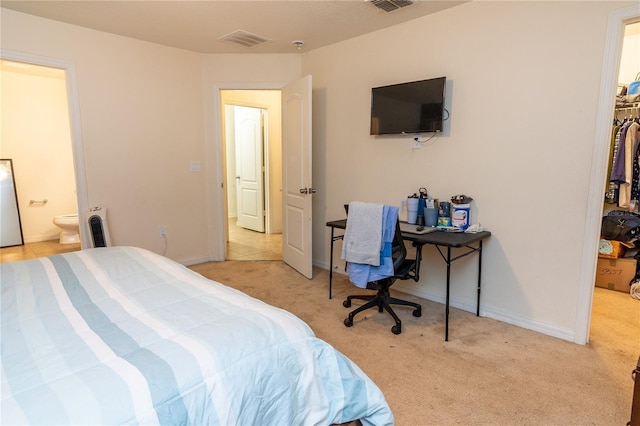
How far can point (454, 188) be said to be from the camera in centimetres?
294

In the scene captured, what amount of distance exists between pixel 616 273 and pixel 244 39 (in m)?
4.16

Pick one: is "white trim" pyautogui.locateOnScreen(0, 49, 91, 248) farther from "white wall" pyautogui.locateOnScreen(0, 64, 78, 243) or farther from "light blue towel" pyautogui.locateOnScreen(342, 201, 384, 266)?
"light blue towel" pyautogui.locateOnScreen(342, 201, 384, 266)

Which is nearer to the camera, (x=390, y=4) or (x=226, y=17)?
(x=390, y=4)

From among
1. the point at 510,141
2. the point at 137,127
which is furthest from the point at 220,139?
the point at 510,141

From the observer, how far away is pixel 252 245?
5184mm

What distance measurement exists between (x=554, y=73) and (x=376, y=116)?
1.37m

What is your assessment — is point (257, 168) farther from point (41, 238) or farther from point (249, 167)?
point (41, 238)

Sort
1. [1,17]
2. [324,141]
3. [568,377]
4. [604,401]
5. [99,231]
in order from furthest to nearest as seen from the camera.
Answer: [324,141]
[99,231]
[1,17]
[568,377]
[604,401]

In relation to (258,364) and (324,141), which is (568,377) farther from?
(324,141)

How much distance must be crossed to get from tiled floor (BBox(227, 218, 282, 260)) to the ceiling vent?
9.57 ft

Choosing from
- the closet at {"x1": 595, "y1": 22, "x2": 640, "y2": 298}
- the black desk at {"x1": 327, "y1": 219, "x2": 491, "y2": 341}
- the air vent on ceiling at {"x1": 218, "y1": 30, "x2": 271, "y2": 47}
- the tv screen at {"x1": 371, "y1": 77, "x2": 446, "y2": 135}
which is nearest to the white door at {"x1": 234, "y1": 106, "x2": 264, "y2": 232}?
the air vent on ceiling at {"x1": 218, "y1": 30, "x2": 271, "y2": 47}

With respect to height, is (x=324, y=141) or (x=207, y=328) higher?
(x=324, y=141)

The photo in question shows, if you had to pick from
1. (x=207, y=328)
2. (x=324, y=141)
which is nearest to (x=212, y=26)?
(x=324, y=141)

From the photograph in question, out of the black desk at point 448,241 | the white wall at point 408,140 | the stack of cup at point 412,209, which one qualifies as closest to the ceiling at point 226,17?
the white wall at point 408,140
